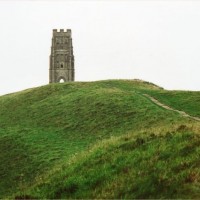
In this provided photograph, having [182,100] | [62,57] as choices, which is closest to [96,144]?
[182,100]

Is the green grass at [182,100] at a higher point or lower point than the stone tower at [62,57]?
lower

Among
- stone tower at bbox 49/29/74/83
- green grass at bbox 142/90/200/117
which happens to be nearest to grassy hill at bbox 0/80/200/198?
green grass at bbox 142/90/200/117

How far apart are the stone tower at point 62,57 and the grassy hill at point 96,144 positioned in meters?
65.3

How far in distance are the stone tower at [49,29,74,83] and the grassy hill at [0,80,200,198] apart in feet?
214

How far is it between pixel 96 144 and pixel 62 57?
363 ft

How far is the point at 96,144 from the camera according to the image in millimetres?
23781

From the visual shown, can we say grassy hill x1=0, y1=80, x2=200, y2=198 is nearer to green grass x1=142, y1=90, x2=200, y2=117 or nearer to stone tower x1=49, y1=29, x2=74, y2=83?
green grass x1=142, y1=90, x2=200, y2=117

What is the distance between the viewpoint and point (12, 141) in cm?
3575

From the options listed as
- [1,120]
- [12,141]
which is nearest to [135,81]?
[1,120]

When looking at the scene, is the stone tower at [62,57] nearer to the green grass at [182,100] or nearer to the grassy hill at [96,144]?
the grassy hill at [96,144]

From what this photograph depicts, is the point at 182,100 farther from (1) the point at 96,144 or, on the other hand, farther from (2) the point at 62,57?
(2) the point at 62,57

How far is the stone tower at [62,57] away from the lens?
130 metres

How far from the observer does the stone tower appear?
130 m

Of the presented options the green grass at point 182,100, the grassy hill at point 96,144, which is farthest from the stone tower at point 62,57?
the green grass at point 182,100
